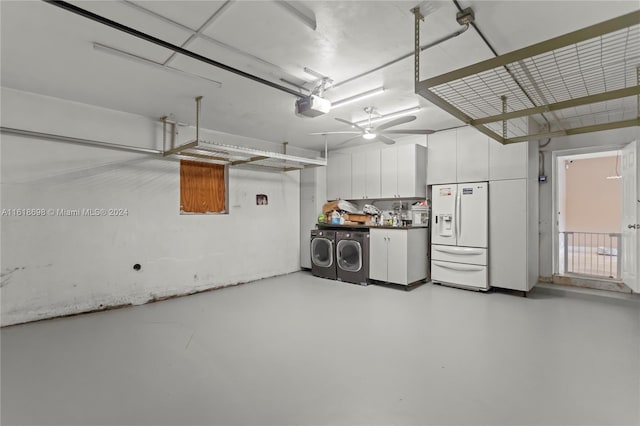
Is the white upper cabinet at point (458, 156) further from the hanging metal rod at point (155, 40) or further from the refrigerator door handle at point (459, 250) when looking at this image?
the hanging metal rod at point (155, 40)

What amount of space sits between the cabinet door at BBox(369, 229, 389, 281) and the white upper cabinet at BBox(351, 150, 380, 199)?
32.4 inches

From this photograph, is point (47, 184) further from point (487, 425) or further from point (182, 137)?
point (487, 425)

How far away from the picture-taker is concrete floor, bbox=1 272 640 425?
1.85 m

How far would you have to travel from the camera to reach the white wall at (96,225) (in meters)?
3.42

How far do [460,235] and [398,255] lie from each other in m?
1.06

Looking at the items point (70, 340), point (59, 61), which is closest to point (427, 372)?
point (70, 340)

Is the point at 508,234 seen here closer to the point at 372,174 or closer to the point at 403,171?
the point at 403,171

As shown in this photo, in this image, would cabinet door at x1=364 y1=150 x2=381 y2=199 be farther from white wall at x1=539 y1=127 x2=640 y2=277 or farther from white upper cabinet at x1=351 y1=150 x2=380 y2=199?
white wall at x1=539 y1=127 x2=640 y2=277

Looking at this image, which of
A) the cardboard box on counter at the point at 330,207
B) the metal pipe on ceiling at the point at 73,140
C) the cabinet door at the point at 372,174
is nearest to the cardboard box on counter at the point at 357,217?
the cardboard box on counter at the point at 330,207

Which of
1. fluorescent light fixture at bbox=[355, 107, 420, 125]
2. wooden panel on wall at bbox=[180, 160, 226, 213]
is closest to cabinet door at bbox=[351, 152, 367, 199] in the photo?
fluorescent light fixture at bbox=[355, 107, 420, 125]

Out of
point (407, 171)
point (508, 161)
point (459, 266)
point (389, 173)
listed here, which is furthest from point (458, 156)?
point (459, 266)

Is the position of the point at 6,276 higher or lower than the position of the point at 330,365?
higher

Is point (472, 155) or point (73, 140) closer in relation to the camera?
point (73, 140)

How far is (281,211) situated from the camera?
6.10 meters
